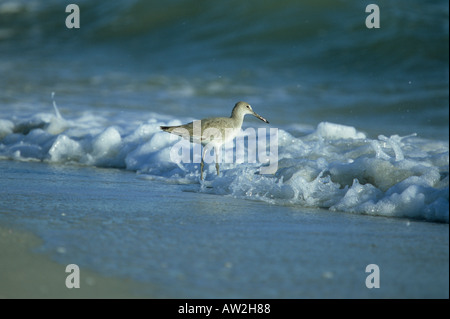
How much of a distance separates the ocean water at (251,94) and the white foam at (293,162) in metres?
0.01

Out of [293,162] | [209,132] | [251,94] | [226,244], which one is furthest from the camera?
[251,94]

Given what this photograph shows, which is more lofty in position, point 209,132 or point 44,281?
point 209,132

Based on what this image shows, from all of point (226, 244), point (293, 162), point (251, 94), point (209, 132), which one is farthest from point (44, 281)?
point (251, 94)

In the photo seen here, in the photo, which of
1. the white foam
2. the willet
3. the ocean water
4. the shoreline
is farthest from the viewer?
the willet

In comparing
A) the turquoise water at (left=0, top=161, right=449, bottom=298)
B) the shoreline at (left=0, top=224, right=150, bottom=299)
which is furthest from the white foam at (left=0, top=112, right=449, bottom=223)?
the shoreline at (left=0, top=224, right=150, bottom=299)

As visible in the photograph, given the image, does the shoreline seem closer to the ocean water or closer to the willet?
the ocean water

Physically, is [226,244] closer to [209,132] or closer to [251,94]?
[209,132]

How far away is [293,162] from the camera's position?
20.0 ft

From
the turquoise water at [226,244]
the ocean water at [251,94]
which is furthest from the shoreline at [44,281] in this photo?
the ocean water at [251,94]

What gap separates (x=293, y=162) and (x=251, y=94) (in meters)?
4.79

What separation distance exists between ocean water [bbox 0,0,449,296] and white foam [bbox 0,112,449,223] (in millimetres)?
14

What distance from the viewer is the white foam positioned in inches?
197

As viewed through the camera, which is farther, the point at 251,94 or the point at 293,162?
the point at 251,94

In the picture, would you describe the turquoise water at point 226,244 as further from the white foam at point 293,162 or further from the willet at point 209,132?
the willet at point 209,132
